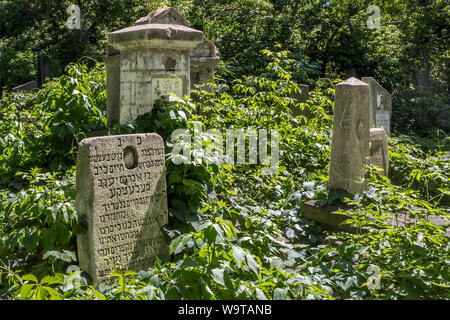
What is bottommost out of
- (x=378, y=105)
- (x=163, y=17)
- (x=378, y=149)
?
(x=378, y=149)

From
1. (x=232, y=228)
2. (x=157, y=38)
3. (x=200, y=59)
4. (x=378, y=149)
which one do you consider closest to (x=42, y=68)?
(x=200, y=59)

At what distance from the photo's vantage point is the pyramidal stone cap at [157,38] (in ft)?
15.5

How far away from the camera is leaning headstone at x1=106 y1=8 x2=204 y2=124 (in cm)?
480

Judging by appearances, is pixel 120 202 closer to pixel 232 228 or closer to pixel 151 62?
pixel 232 228

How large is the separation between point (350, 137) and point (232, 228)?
6.88 feet

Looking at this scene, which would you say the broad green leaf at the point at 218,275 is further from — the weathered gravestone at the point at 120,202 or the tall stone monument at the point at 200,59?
the tall stone monument at the point at 200,59

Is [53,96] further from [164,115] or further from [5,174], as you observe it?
[164,115]

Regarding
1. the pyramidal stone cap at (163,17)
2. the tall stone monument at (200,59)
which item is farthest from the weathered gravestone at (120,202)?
the tall stone monument at (200,59)

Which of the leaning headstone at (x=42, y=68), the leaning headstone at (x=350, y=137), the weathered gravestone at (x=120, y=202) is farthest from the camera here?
the leaning headstone at (x=42, y=68)

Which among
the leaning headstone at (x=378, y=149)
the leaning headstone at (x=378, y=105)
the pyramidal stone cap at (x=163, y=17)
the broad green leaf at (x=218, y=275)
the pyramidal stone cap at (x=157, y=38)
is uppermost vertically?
the pyramidal stone cap at (x=163, y=17)

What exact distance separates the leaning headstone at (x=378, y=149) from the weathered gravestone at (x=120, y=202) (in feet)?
8.42

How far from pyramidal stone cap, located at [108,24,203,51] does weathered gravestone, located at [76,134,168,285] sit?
1.78 m

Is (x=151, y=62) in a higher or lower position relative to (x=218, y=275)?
higher

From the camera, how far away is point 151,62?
4969 millimetres
